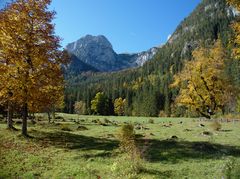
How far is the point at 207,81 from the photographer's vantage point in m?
41.8

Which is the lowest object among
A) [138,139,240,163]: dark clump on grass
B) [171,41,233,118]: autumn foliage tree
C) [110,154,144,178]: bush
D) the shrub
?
[110,154,144,178]: bush

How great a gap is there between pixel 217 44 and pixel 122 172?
29.3m

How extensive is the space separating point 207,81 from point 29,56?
2385 centimetres

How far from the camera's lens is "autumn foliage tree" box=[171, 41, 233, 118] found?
4128 cm

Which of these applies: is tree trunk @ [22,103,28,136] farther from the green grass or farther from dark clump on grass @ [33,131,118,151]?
dark clump on grass @ [33,131,118,151]

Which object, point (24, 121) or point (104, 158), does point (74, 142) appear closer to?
point (24, 121)

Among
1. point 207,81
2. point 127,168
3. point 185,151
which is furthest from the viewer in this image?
point 207,81

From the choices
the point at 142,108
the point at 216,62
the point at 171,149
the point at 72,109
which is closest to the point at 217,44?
the point at 216,62

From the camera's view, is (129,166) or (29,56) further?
(29,56)

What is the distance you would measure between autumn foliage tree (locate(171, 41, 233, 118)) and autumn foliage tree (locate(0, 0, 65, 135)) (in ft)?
66.1

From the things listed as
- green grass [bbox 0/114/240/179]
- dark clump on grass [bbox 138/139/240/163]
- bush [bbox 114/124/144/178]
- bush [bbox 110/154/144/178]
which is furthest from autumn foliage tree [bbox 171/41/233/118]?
bush [bbox 110/154/144/178]

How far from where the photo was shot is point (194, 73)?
4244 centimetres

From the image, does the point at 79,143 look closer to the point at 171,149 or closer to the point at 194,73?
the point at 171,149

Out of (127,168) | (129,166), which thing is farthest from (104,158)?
(127,168)
